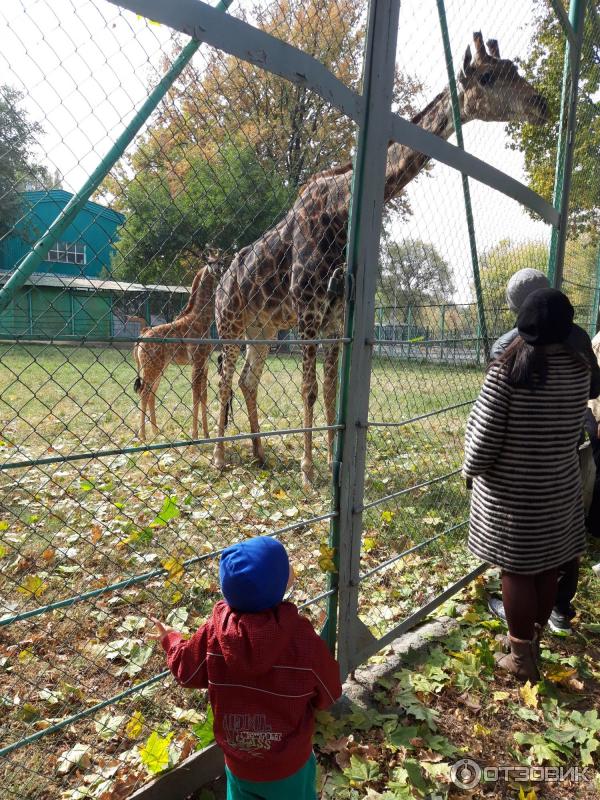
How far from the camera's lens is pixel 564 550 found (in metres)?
2.75

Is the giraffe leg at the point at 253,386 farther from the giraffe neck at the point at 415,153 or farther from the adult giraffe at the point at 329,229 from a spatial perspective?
the giraffe neck at the point at 415,153

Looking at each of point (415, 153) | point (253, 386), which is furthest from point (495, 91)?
point (253, 386)

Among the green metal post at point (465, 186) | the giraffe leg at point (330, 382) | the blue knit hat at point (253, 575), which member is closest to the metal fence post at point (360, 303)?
the blue knit hat at point (253, 575)

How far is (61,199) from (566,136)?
3942 mm

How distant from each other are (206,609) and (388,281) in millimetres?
2090

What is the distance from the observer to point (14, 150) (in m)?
1.33

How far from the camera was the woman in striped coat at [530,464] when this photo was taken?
2.47 metres

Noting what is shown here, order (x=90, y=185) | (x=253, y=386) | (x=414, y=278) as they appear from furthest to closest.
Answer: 1. (x=253, y=386)
2. (x=414, y=278)
3. (x=90, y=185)

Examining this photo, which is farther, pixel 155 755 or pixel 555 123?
pixel 555 123

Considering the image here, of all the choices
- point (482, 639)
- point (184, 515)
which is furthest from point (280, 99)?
point (184, 515)

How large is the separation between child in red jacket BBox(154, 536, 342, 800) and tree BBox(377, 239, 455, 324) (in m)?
1.66

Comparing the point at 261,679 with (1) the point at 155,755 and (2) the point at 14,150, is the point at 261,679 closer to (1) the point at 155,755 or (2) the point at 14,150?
(1) the point at 155,755

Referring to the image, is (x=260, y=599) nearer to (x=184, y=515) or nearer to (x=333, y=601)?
(x=333, y=601)

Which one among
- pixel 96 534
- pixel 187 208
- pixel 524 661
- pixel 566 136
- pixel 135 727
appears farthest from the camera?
pixel 566 136
